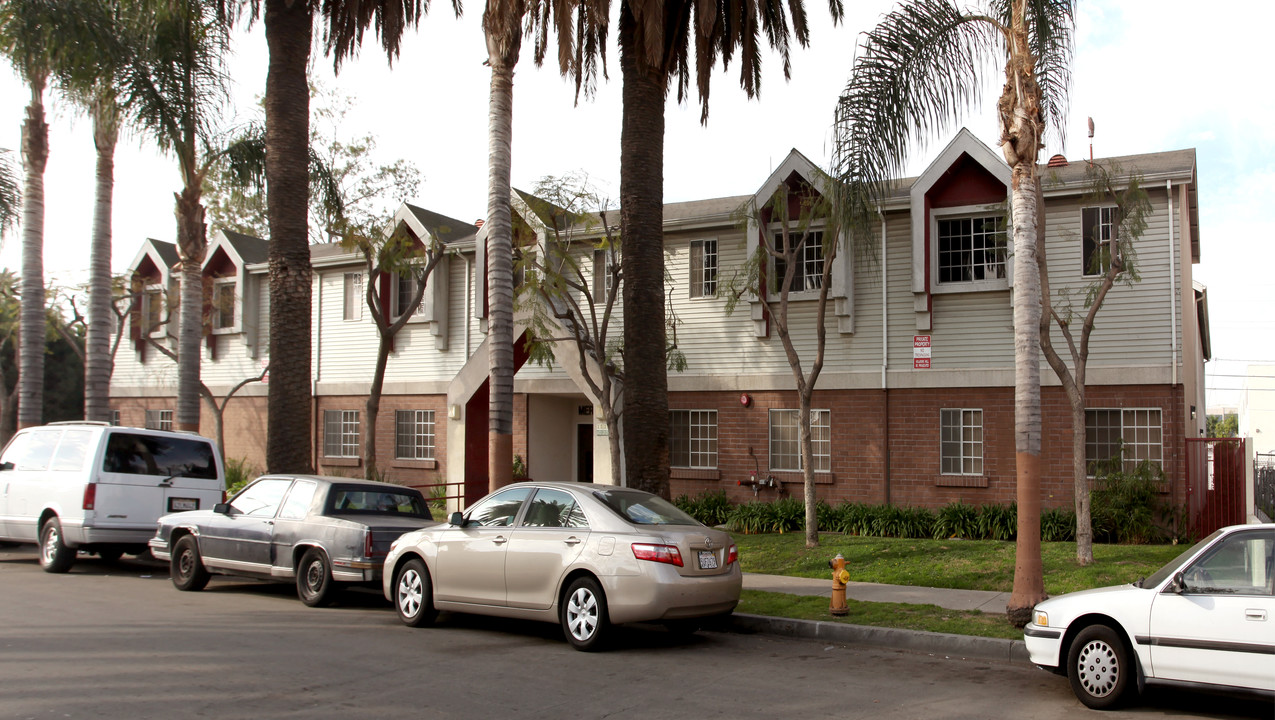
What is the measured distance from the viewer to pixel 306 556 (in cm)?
1158

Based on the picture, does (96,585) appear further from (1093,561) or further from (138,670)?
(1093,561)

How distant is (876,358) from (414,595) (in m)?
10.9

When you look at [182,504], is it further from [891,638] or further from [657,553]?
[891,638]

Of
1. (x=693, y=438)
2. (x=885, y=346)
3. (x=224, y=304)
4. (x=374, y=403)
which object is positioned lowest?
(x=693, y=438)

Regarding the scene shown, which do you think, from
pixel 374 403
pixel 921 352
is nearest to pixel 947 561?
pixel 921 352

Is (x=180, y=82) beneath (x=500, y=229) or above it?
above

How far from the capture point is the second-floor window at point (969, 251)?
691 inches

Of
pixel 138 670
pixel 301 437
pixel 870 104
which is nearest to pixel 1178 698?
pixel 870 104

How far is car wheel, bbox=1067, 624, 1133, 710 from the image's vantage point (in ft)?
23.3

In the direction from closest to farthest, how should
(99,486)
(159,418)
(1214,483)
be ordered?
1. (99,486)
2. (1214,483)
3. (159,418)

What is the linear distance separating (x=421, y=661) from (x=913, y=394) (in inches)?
473

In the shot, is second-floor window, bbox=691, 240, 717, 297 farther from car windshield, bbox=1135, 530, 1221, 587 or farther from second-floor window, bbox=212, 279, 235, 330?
second-floor window, bbox=212, 279, 235, 330

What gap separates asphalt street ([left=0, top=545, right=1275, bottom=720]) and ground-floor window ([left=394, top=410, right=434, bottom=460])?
12.5 meters

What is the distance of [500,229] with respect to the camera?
45.5ft
